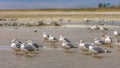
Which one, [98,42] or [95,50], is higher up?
[95,50]

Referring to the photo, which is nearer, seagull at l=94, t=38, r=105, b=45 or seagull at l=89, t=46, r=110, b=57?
seagull at l=89, t=46, r=110, b=57

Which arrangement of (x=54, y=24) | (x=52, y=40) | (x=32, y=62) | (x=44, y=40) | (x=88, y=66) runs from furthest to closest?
(x=54, y=24), (x=44, y=40), (x=52, y=40), (x=32, y=62), (x=88, y=66)

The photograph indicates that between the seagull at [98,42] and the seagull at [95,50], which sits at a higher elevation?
the seagull at [95,50]

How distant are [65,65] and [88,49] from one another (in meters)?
3.08

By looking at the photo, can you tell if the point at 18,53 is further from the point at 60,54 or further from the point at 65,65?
the point at 65,65

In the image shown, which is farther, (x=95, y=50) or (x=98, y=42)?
(x=98, y=42)

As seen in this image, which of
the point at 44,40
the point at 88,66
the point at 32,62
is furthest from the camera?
the point at 44,40

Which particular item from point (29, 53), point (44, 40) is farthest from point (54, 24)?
point (29, 53)

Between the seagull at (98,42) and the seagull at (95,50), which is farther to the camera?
the seagull at (98,42)

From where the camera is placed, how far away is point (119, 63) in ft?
49.9

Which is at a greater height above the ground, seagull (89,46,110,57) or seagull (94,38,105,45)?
seagull (89,46,110,57)

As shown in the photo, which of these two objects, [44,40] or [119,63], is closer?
[119,63]

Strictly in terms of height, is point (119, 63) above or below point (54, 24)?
above

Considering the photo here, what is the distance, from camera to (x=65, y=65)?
14859 millimetres
